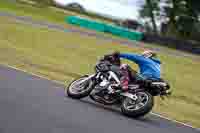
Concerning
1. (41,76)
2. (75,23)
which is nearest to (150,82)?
(41,76)

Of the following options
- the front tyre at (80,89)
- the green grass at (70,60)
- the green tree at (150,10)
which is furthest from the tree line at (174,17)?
the front tyre at (80,89)

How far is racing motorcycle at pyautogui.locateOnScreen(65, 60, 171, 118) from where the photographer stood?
38.2ft

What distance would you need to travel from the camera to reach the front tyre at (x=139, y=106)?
11.5 m

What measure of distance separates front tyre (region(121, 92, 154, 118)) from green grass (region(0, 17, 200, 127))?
1981 mm

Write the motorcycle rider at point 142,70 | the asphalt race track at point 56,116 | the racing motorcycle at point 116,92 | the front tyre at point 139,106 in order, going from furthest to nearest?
the motorcycle rider at point 142,70 → the racing motorcycle at point 116,92 → the front tyre at point 139,106 → the asphalt race track at point 56,116

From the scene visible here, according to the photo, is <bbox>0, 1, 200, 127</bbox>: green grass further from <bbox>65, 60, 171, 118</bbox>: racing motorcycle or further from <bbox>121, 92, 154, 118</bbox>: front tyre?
<bbox>121, 92, 154, 118</bbox>: front tyre

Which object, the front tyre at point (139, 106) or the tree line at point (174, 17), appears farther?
the tree line at point (174, 17)

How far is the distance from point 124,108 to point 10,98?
86.7 inches

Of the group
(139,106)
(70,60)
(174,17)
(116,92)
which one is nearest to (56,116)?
(139,106)

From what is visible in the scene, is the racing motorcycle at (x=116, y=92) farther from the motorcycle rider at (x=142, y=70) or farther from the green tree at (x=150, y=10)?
the green tree at (x=150, y=10)

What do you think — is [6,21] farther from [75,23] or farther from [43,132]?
[43,132]

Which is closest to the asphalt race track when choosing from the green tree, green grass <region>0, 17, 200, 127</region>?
green grass <region>0, 17, 200, 127</region>

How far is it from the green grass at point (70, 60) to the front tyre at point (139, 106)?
1981 millimetres

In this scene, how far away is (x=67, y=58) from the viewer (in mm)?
23969
